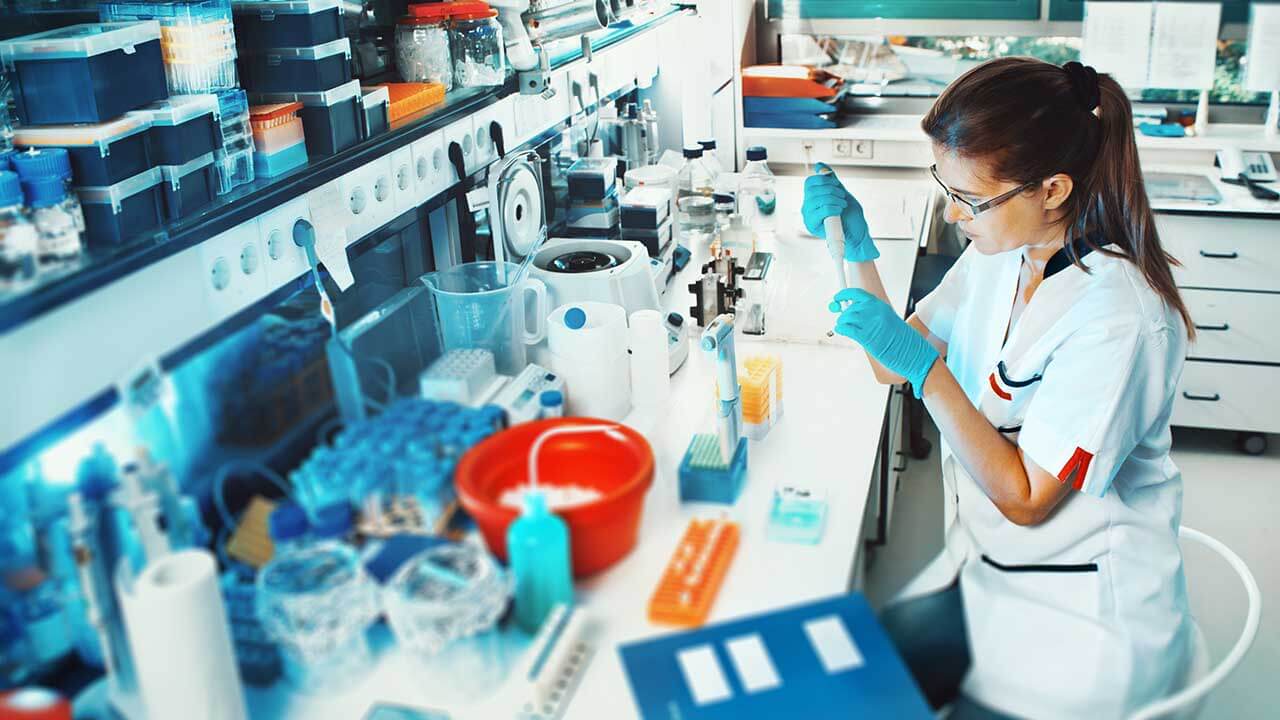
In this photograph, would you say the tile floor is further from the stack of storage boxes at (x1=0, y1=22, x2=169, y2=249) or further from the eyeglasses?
the stack of storage boxes at (x1=0, y1=22, x2=169, y2=249)

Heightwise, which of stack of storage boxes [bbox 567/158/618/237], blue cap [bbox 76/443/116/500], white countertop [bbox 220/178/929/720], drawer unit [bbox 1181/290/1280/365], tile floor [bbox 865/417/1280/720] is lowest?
tile floor [bbox 865/417/1280/720]

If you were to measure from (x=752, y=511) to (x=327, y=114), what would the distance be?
112 centimetres

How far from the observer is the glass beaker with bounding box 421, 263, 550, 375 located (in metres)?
1.99

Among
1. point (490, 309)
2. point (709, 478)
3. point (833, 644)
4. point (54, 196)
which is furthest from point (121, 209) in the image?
point (833, 644)

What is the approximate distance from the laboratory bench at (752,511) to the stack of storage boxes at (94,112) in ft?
2.75

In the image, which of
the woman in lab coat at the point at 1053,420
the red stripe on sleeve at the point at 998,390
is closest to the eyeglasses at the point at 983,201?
the woman in lab coat at the point at 1053,420

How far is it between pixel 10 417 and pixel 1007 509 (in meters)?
1.47

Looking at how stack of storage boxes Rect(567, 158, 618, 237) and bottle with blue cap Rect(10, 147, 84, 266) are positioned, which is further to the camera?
stack of storage boxes Rect(567, 158, 618, 237)

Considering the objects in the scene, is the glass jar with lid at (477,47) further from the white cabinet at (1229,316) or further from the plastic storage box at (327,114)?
the white cabinet at (1229,316)

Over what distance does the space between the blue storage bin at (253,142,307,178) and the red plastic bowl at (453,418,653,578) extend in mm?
754

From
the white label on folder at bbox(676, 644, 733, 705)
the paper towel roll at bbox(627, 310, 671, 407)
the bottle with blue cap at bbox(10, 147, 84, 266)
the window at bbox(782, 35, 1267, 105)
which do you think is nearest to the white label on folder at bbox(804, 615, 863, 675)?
the white label on folder at bbox(676, 644, 733, 705)

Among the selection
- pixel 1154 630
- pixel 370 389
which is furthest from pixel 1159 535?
pixel 370 389

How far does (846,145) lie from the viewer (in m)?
4.04

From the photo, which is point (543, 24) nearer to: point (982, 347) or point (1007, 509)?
point (982, 347)
